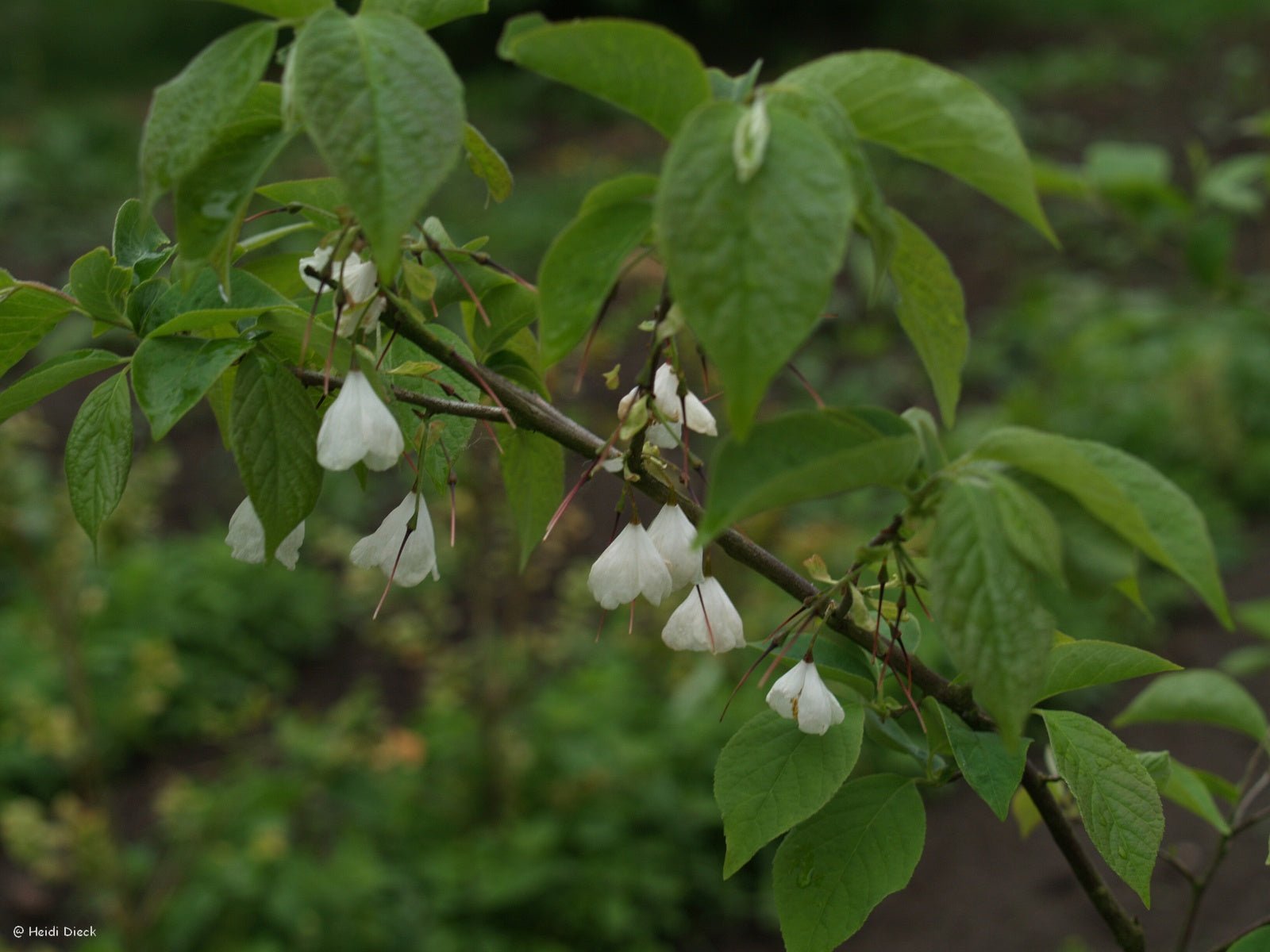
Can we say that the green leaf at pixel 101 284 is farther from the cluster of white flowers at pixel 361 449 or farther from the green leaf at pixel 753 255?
the green leaf at pixel 753 255

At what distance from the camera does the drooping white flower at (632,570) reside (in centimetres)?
78

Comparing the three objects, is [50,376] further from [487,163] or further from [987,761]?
[987,761]

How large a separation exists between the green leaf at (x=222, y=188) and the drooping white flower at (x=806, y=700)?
1.36ft

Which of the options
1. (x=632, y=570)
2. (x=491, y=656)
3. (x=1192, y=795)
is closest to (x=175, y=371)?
(x=632, y=570)

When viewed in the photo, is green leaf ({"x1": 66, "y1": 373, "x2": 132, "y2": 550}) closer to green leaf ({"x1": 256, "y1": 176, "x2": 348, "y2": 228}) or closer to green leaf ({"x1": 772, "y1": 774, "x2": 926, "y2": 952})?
green leaf ({"x1": 256, "y1": 176, "x2": 348, "y2": 228})

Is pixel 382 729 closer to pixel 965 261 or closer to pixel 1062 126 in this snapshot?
pixel 965 261

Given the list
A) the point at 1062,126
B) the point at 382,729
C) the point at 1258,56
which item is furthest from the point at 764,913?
the point at 1258,56

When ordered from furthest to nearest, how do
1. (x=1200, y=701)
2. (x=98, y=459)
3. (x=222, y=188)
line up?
(x=1200, y=701) < (x=98, y=459) < (x=222, y=188)

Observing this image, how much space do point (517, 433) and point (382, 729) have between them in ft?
9.45

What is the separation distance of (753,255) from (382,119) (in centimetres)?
19

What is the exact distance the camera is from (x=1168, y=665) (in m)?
0.75

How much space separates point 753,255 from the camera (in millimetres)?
483

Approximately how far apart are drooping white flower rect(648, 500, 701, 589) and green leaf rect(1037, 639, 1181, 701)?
0.24 metres

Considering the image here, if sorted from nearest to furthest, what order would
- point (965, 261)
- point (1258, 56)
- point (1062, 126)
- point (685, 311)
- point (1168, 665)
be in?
point (685, 311)
point (1168, 665)
point (965, 261)
point (1062, 126)
point (1258, 56)
